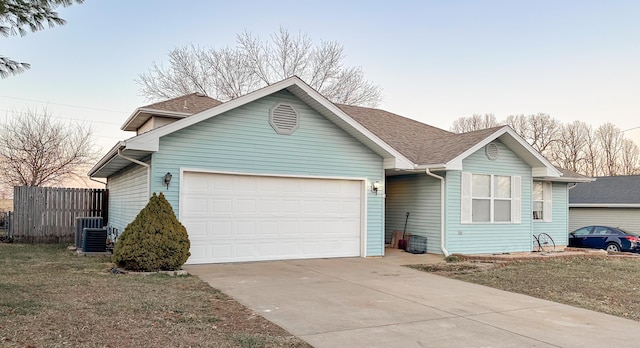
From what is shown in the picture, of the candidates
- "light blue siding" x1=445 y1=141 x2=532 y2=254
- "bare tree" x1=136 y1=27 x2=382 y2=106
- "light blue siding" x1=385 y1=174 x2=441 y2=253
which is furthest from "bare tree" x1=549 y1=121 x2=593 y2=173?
"light blue siding" x1=385 y1=174 x2=441 y2=253

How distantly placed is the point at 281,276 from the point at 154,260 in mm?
2444

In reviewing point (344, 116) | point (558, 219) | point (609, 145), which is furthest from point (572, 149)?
point (344, 116)

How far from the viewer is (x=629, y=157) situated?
40.9 m

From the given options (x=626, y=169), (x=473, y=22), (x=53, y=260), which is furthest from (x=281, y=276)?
(x=626, y=169)

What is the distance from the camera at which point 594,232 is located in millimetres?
19484

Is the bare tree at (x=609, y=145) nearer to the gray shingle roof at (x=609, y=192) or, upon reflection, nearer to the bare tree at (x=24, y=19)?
the gray shingle roof at (x=609, y=192)

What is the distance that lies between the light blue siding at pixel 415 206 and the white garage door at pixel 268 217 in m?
2.37

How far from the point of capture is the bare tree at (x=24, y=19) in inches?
215

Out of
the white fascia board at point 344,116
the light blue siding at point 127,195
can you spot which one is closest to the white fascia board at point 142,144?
the light blue siding at point 127,195

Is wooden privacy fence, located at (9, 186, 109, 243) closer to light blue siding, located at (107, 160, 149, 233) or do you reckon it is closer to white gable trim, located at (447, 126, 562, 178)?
light blue siding, located at (107, 160, 149, 233)

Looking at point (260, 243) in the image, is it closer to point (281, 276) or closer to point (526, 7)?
point (281, 276)

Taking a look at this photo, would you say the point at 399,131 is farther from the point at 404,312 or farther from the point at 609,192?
the point at 609,192

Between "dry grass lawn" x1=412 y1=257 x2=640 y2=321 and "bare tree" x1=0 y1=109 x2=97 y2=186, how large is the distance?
2167 cm

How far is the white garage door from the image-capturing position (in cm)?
1076
